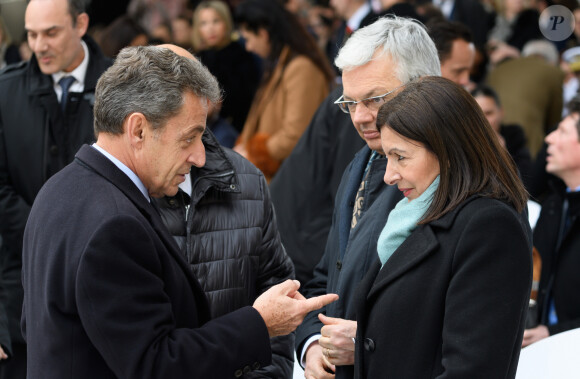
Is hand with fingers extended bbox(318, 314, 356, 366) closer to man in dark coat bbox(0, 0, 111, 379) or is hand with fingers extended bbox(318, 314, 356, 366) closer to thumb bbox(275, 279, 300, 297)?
thumb bbox(275, 279, 300, 297)

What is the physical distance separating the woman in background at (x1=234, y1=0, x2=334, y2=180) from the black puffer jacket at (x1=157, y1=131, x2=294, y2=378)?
2.42m

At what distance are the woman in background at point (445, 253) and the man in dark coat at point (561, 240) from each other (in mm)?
1601

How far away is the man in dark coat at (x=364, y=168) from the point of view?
256cm

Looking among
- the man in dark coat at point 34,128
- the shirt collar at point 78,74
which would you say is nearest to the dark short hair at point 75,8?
the man in dark coat at point 34,128

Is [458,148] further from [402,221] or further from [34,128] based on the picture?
[34,128]

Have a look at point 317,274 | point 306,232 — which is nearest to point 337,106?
point 306,232

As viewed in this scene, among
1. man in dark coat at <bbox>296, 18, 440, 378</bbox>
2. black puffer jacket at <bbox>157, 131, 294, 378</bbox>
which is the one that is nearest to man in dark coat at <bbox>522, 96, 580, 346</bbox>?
man in dark coat at <bbox>296, 18, 440, 378</bbox>

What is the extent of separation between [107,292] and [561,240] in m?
2.68

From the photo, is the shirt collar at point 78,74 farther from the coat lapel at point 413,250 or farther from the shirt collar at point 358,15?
the shirt collar at point 358,15

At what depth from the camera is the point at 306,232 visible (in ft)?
13.8

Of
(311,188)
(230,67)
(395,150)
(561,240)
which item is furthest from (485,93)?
(395,150)

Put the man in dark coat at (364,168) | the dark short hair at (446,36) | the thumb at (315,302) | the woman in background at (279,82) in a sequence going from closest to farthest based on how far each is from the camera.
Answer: the thumb at (315,302)
the man in dark coat at (364,168)
the dark short hair at (446,36)
the woman in background at (279,82)

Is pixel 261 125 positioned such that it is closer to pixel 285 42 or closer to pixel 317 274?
pixel 285 42

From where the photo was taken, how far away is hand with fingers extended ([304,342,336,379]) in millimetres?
2570
